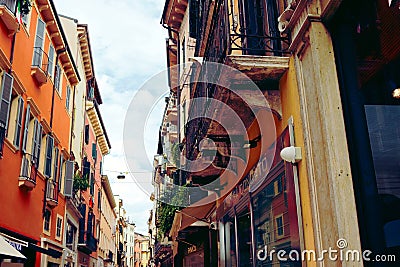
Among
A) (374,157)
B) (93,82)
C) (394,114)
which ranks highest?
(93,82)

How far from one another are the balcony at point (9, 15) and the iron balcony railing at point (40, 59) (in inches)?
96.9

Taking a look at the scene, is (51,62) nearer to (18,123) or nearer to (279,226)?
(18,123)

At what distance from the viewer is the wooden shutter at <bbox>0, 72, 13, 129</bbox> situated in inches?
386

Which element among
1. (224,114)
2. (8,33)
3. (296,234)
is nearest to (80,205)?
(8,33)

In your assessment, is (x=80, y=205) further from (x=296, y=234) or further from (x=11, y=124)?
(x=296, y=234)

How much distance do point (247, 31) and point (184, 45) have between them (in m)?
12.3

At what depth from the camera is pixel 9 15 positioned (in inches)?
399

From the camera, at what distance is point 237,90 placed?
5.91m

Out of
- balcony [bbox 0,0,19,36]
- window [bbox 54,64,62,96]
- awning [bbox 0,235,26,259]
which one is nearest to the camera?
awning [bbox 0,235,26,259]

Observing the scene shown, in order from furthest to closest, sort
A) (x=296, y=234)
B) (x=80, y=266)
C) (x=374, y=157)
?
(x=80, y=266), (x=296, y=234), (x=374, y=157)

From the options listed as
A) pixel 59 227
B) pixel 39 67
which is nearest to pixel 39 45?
pixel 39 67

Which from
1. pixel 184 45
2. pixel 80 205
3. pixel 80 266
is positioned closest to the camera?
pixel 184 45

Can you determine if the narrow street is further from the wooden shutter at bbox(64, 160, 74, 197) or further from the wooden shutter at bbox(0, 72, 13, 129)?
the wooden shutter at bbox(64, 160, 74, 197)

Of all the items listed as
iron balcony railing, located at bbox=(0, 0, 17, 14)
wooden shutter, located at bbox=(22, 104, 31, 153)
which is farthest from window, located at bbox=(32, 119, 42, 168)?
iron balcony railing, located at bbox=(0, 0, 17, 14)
